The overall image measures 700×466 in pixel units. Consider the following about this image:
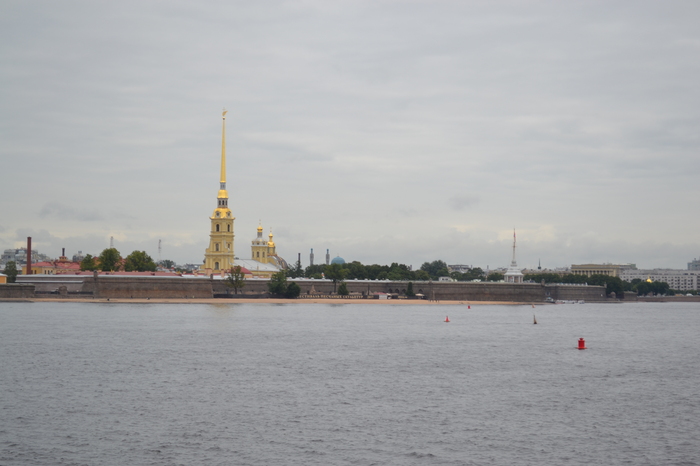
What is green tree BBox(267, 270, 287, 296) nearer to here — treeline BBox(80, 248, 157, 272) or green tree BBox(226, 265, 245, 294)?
green tree BBox(226, 265, 245, 294)

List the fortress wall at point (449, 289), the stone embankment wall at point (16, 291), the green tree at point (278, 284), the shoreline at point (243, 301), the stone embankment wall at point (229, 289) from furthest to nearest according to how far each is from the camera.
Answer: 1. the fortress wall at point (449, 289)
2. the green tree at point (278, 284)
3. the stone embankment wall at point (229, 289)
4. the stone embankment wall at point (16, 291)
5. the shoreline at point (243, 301)

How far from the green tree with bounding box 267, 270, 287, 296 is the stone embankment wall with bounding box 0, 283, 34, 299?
34.7 meters

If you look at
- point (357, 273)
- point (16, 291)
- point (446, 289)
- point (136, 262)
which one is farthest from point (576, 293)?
point (16, 291)

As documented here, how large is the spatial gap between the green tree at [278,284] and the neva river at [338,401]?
6628cm

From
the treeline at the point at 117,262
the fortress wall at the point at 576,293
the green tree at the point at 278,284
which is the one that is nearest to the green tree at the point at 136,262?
the treeline at the point at 117,262

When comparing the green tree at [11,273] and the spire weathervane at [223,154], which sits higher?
the spire weathervane at [223,154]

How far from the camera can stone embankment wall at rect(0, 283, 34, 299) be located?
112 meters

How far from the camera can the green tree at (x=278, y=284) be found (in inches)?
4956

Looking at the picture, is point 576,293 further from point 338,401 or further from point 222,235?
point 338,401

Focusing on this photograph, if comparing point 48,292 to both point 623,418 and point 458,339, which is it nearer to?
point 458,339

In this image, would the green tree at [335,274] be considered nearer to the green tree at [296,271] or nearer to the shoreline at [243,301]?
the shoreline at [243,301]

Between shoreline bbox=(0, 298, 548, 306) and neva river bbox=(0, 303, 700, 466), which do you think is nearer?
neva river bbox=(0, 303, 700, 466)

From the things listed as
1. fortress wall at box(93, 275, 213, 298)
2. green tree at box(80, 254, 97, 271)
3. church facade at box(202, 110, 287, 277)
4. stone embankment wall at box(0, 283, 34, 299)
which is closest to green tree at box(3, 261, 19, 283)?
stone embankment wall at box(0, 283, 34, 299)

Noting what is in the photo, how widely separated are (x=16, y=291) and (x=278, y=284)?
37.5 metres
